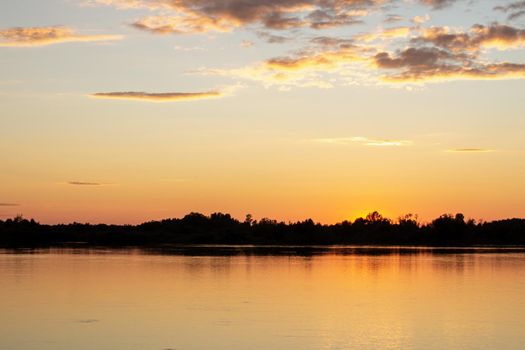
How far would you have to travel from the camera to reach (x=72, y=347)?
19.0 m

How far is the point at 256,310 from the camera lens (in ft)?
84.1

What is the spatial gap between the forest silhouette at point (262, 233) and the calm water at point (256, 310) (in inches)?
3251

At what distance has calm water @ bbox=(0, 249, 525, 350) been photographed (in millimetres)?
20109

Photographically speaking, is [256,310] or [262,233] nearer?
[256,310]

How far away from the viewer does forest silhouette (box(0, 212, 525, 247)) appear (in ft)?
405

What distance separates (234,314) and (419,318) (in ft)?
19.0

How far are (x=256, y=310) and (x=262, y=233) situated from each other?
115145mm

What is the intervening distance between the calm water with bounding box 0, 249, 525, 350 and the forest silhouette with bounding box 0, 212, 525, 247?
82.6 metres

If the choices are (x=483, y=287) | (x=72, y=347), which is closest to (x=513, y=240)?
(x=483, y=287)

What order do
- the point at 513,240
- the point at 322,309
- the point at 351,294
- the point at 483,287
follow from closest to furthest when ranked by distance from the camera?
the point at 322,309 < the point at 351,294 < the point at 483,287 < the point at 513,240

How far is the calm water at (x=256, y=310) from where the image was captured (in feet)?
66.0

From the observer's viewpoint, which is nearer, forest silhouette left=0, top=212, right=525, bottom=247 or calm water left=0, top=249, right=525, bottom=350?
calm water left=0, top=249, right=525, bottom=350

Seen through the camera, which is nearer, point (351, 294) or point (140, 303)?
point (140, 303)

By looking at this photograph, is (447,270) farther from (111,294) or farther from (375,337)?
(375,337)
